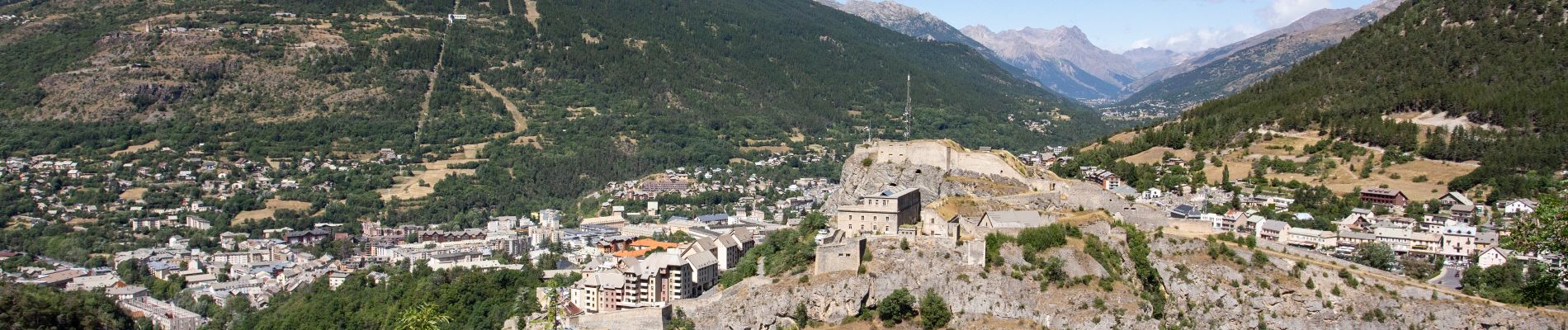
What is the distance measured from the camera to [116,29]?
142 m

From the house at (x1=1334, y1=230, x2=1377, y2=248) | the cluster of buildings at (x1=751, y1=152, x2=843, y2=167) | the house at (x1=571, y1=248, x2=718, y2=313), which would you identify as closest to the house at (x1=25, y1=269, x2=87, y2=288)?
the house at (x1=571, y1=248, x2=718, y2=313)

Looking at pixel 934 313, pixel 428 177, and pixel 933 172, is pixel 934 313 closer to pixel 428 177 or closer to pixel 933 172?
pixel 933 172

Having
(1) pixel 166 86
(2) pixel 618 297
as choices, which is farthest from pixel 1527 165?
(1) pixel 166 86

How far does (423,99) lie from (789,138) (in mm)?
41243

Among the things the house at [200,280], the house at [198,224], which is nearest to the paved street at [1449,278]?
the house at [200,280]

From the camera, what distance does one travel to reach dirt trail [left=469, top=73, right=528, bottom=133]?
5418 inches

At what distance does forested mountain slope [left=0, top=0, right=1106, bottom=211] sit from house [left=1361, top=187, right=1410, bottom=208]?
6863 cm

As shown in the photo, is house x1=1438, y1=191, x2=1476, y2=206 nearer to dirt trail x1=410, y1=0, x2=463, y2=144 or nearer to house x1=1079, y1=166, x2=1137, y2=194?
house x1=1079, y1=166, x2=1137, y2=194

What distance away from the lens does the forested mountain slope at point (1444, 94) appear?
76812 mm

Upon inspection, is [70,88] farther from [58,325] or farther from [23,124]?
[58,325]

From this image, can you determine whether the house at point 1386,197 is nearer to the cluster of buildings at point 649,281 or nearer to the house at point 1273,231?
the house at point 1273,231

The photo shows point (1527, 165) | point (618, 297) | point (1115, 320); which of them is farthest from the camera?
point (1527, 165)

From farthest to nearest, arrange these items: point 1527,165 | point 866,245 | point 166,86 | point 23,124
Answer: point 166,86 < point 23,124 < point 1527,165 < point 866,245

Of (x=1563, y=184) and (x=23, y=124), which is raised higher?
(x=1563, y=184)
